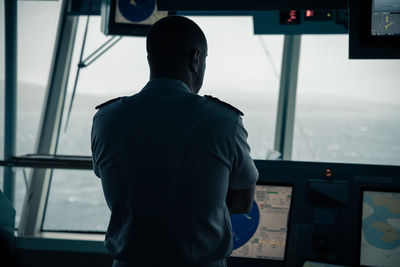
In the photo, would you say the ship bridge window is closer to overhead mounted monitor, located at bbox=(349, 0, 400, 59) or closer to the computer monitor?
the computer monitor

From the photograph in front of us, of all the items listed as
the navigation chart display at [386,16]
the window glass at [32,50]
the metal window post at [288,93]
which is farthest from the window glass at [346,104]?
the navigation chart display at [386,16]

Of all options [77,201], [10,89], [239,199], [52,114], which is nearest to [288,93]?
[52,114]

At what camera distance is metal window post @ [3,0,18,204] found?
311cm

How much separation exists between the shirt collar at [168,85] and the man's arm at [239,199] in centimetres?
33

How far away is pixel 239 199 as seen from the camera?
1.22 meters

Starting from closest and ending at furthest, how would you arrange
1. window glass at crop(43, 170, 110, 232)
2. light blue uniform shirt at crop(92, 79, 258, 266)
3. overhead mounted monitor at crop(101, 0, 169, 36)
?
light blue uniform shirt at crop(92, 79, 258, 266), overhead mounted monitor at crop(101, 0, 169, 36), window glass at crop(43, 170, 110, 232)

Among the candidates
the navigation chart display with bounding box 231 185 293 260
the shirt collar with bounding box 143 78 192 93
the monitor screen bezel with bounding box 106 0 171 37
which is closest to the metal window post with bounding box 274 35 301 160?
the monitor screen bezel with bounding box 106 0 171 37

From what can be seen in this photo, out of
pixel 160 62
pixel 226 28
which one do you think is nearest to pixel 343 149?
pixel 226 28

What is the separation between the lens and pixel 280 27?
2.25 meters

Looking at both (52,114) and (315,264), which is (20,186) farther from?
(315,264)

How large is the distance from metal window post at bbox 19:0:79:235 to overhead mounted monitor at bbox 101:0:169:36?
908 mm

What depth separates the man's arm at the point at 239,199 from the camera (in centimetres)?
122

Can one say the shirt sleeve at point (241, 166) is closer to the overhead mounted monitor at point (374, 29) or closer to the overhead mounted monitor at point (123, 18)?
the overhead mounted monitor at point (374, 29)

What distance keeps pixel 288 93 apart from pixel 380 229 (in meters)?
1.68
